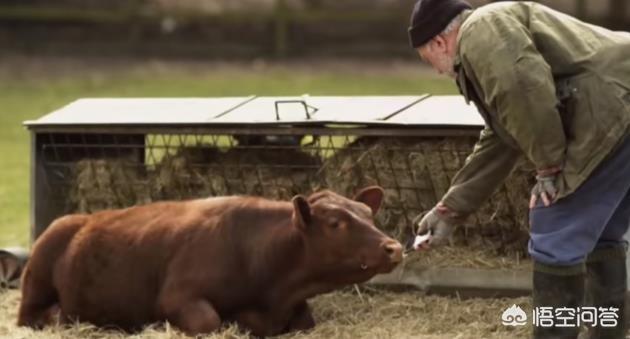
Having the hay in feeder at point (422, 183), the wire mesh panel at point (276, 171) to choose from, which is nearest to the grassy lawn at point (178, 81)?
the wire mesh panel at point (276, 171)

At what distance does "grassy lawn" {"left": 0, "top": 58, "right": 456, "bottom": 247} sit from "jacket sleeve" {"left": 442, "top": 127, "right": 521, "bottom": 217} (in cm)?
1029

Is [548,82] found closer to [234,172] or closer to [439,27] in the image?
[439,27]

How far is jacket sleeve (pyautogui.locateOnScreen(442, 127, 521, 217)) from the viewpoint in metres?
6.44

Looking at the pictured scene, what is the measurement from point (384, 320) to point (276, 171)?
1.42 m

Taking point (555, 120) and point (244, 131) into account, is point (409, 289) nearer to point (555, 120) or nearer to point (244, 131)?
point (244, 131)

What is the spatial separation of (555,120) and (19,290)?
3.85m

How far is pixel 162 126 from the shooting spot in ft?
26.3

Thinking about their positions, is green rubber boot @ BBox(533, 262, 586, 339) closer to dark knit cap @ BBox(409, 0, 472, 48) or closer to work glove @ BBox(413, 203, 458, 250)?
work glove @ BBox(413, 203, 458, 250)

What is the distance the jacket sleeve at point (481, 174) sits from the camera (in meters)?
6.44

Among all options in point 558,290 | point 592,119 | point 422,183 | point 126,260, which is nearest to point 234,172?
point 422,183

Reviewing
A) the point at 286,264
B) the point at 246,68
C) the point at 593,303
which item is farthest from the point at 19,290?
the point at 246,68

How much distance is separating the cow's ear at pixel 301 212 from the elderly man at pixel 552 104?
1034 millimetres

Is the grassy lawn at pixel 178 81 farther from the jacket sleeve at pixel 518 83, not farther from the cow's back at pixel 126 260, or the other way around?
the jacket sleeve at pixel 518 83

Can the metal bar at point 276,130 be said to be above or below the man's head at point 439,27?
below
